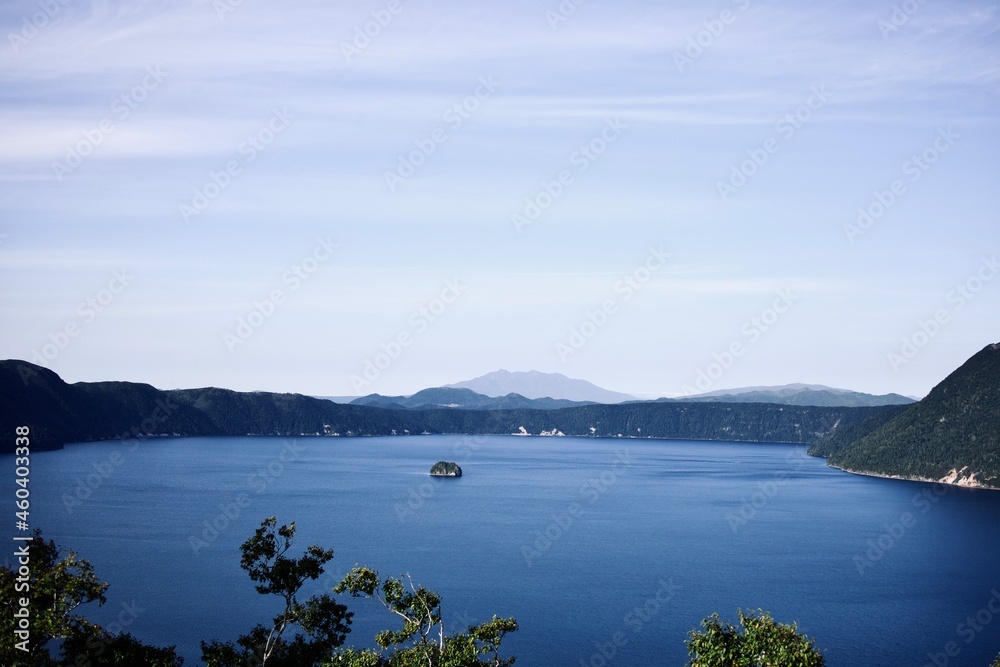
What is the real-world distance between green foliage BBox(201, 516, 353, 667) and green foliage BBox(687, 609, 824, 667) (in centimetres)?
1245

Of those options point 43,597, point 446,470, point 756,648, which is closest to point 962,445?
point 446,470

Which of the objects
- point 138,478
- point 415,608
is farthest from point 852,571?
point 138,478

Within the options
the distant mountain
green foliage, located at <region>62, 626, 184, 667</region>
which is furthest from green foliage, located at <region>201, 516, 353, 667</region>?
the distant mountain

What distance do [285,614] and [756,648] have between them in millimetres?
15630

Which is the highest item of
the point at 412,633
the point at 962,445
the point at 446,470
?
the point at 962,445

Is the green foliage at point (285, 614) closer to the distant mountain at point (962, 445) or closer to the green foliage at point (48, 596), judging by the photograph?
the green foliage at point (48, 596)

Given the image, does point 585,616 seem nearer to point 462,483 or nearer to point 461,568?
point 461,568

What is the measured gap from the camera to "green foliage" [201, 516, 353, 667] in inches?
1220

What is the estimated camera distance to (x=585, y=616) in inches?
2739

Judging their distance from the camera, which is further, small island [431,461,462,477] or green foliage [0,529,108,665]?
small island [431,461,462,477]

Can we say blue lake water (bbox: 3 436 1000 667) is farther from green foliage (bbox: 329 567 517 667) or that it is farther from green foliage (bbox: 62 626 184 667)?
green foliage (bbox: 62 626 184 667)

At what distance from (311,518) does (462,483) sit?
62.0 metres

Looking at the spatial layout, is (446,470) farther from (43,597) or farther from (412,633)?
(43,597)

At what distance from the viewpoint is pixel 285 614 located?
31562 millimetres
